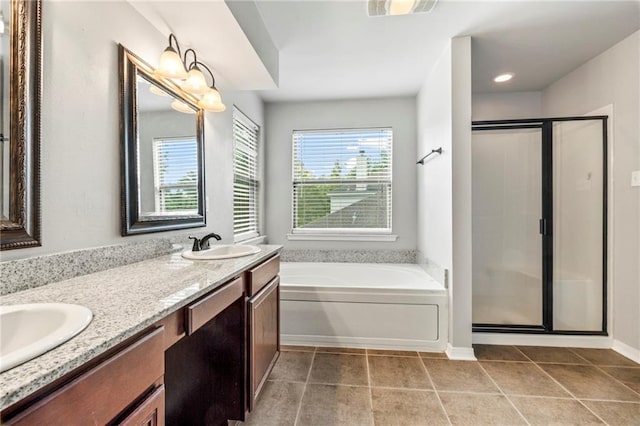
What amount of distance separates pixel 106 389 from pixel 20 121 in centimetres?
87

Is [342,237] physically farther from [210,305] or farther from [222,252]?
[210,305]

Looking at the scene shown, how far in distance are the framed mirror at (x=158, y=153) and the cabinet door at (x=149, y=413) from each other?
0.83 meters

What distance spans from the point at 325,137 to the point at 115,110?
7.86ft

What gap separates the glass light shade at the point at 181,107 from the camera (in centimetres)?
166

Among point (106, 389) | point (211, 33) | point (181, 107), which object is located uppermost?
point (211, 33)

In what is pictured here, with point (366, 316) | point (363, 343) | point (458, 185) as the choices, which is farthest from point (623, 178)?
point (363, 343)

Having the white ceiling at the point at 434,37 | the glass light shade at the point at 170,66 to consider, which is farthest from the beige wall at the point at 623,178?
the glass light shade at the point at 170,66

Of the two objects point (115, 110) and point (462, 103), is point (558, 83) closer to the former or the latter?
point (462, 103)

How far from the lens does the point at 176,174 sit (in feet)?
5.53

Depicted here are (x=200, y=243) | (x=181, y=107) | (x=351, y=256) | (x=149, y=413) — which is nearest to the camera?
(x=149, y=413)

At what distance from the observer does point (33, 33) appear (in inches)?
35.9

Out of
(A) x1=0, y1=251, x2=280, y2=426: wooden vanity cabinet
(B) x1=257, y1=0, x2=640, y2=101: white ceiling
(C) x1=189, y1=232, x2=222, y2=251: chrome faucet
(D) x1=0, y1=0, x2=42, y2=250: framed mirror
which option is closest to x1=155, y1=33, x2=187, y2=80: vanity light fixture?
(D) x1=0, y1=0, x2=42, y2=250: framed mirror

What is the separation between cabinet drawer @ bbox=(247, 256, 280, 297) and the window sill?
152cm

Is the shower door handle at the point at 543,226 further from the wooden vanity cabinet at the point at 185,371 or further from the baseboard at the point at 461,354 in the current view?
the wooden vanity cabinet at the point at 185,371
